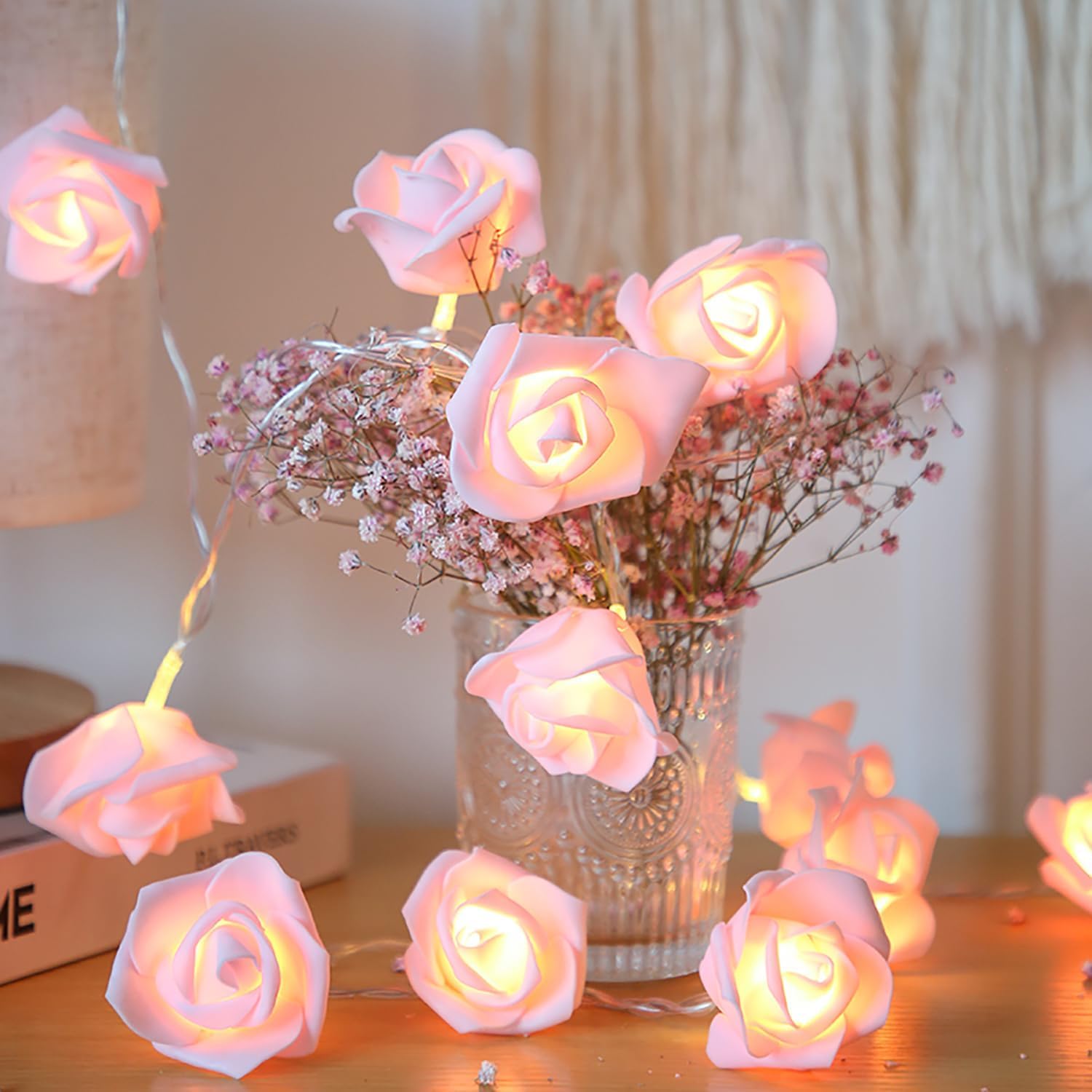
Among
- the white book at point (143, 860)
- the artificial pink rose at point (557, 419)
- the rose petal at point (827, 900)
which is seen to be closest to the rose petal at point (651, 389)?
→ the artificial pink rose at point (557, 419)

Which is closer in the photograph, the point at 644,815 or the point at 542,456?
the point at 542,456

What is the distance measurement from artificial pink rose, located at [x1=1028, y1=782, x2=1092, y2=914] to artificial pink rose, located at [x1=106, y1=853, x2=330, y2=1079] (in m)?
0.46

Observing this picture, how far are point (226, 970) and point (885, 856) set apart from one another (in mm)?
373

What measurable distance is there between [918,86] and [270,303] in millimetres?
495

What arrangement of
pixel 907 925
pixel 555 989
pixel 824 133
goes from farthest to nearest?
pixel 824 133, pixel 907 925, pixel 555 989

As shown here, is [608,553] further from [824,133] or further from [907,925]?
[824,133]

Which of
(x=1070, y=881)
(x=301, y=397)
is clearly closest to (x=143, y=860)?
(x=301, y=397)

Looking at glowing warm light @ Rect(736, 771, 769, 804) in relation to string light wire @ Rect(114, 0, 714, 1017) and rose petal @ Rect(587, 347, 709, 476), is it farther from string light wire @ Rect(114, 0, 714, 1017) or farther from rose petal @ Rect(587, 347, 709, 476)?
rose petal @ Rect(587, 347, 709, 476)

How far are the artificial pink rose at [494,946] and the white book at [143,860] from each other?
0.69ft

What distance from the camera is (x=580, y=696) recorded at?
594 millimetres

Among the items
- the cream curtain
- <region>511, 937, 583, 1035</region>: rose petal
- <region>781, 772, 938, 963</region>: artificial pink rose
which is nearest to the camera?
<region>511, 937, 583, 1035</region>: rose petal

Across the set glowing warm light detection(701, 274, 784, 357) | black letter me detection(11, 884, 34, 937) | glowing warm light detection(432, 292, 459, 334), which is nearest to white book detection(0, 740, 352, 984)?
black letter me detection(11, 884, 34, 937)

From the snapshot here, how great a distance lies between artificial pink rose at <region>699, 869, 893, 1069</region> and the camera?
62cm

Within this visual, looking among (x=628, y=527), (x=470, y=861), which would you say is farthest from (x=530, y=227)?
(x=470, y=861)
